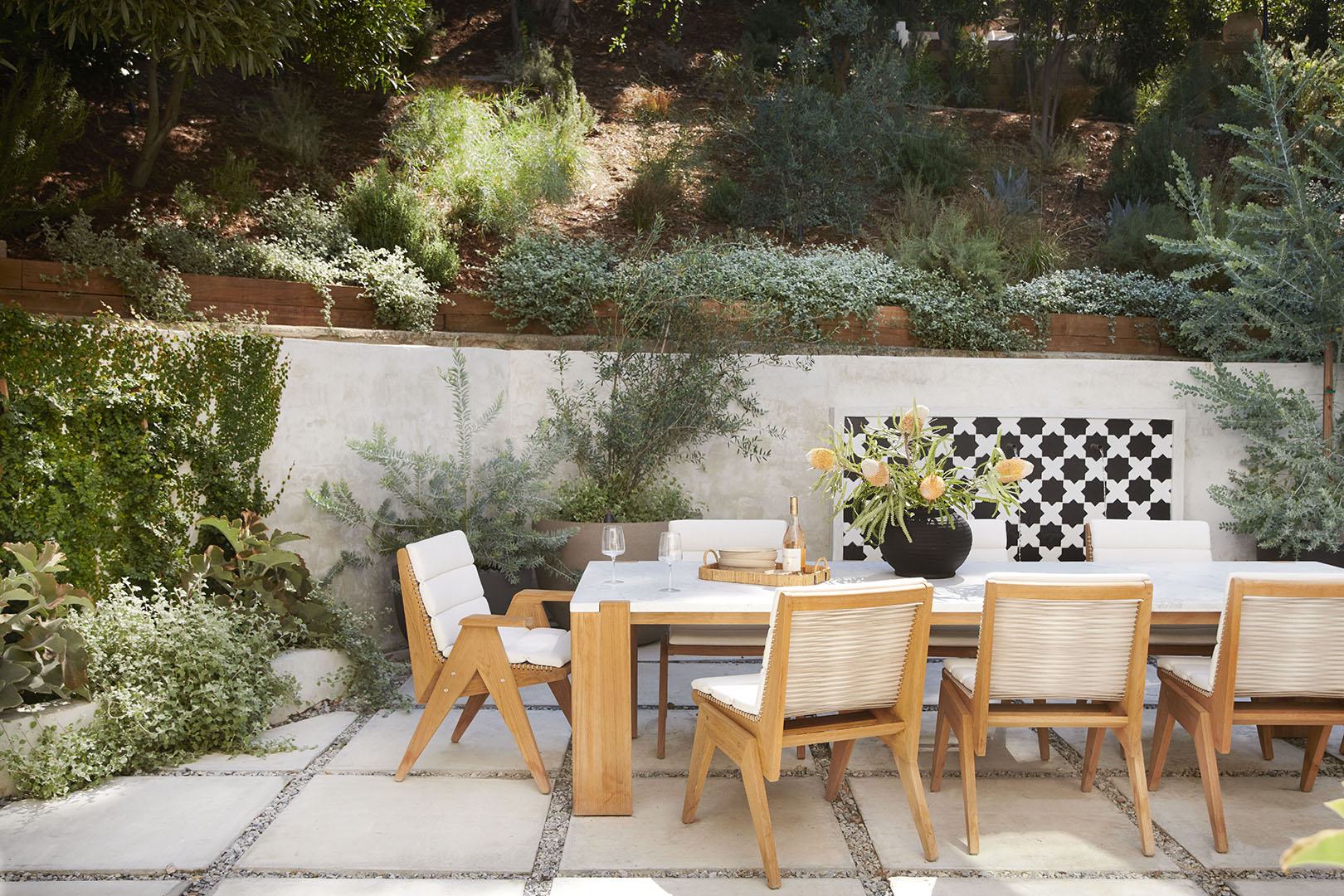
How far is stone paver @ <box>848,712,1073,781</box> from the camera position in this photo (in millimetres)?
3766

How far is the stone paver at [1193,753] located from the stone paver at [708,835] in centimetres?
119

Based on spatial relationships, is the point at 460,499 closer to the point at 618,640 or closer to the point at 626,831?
the point at 618,640

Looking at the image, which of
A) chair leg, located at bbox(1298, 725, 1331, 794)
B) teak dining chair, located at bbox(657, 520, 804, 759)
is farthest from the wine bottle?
chair leg, located at bbox(1298, 725, 1331, 794)

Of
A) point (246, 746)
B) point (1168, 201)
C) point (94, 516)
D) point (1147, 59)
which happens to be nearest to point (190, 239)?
point (94, 516)

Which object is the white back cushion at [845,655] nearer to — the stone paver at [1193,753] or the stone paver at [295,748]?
the stone paver at [1193,753]

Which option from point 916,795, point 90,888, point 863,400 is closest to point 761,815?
point 916,795

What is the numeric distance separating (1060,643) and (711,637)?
148 cm

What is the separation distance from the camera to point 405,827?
10.4 feet

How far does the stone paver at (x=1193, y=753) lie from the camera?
3781mm

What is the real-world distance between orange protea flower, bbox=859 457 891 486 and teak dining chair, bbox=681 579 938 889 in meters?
0.71

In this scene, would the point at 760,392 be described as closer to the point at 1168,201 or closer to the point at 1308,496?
the point at 1308,496

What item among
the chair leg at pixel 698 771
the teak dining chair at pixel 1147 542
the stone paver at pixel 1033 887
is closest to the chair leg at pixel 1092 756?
the stone paver at pixel 1033 887

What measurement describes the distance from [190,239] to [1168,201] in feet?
26.9

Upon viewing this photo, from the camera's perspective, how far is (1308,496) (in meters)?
6.05
